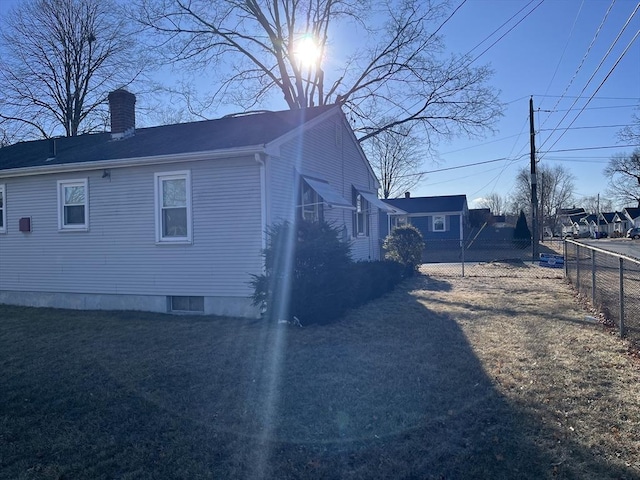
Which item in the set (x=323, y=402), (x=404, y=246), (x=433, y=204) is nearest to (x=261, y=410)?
(x=323, y=402)

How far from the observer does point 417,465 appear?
3.49 metres

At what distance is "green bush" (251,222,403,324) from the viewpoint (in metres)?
8.48

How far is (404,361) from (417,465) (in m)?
2.59

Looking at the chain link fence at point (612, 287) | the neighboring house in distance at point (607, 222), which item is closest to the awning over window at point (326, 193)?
the chain link fence at point (612, 287)

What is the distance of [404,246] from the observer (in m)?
16.4

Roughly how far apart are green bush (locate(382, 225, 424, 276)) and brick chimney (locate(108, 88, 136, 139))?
29.9 ft

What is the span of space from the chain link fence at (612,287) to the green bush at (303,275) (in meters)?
4.55

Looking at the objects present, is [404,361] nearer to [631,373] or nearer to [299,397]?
[299,397]

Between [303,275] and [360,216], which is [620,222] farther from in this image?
[303,275]

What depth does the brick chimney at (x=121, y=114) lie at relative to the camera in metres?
13.0

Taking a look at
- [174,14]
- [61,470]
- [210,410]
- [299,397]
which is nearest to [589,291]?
[299,397]

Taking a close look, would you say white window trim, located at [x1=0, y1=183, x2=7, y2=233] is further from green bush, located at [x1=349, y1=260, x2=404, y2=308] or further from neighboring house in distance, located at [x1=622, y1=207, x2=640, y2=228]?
neighboring house in distance, located at [x1=622, y1=207, x2=640, y2=228]

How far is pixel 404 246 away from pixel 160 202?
29.8ft

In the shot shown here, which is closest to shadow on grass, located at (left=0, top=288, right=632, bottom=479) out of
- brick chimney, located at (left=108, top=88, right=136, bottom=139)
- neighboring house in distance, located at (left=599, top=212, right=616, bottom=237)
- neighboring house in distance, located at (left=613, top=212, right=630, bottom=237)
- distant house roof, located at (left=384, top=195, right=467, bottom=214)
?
brick chimney, located at (left=108, top=88, right=136, bottom=139)
